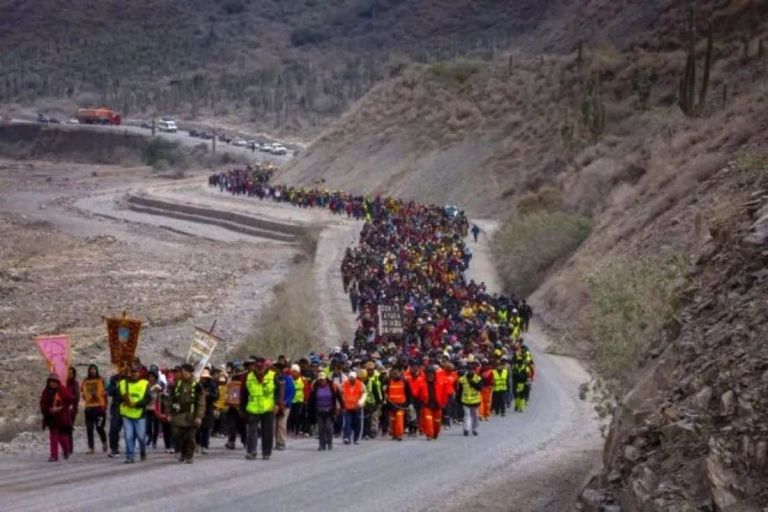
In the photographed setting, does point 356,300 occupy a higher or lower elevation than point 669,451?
lower

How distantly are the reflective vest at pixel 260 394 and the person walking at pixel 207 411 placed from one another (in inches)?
29.9

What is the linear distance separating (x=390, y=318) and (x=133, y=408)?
21.0 meters

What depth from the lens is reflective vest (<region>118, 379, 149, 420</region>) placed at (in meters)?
16.5

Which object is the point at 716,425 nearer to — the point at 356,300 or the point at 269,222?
the point at 356,300

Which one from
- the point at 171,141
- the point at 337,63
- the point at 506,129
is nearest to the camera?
the point at 506,129

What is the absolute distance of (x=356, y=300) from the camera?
134 feet

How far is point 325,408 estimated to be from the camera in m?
18.2

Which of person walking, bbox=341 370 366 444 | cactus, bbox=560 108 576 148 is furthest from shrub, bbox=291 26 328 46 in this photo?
person walking, bbox=341 370 366 444

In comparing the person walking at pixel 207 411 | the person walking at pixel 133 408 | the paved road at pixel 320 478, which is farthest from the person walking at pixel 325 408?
the person walking at pixel 133 408

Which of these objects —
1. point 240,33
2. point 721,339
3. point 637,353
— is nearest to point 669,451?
point 721,339

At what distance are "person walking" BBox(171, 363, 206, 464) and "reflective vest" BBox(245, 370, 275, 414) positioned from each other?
22.7 inches

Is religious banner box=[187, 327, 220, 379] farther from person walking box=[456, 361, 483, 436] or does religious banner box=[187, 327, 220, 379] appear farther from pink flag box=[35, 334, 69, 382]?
person walking box=[456, 361, 483, 436]

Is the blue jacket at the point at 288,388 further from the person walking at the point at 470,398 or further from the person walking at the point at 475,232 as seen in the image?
the person walking at the point at 475,232

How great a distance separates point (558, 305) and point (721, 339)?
28.3 metres
